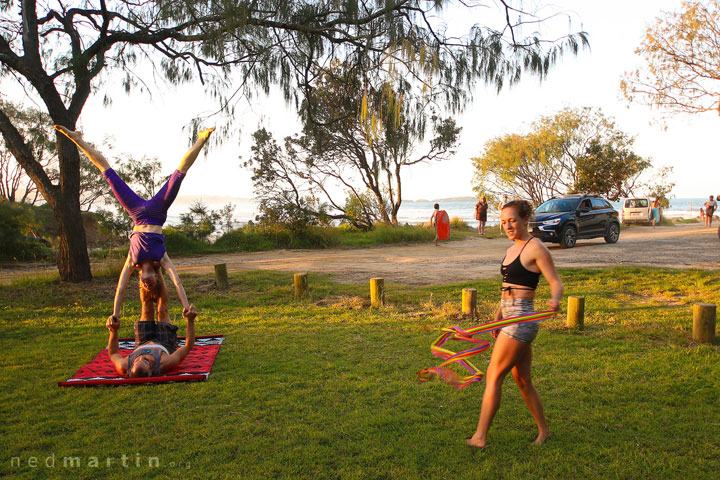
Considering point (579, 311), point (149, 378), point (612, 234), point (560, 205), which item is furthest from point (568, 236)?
point (149, 378)

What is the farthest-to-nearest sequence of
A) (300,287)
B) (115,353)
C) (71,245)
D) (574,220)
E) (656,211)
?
(656,211), (574,220), (71,245), (300,287), (115,353)

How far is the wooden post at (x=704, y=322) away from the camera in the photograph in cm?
566

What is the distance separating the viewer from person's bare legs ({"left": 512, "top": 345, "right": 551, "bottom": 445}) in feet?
10.7

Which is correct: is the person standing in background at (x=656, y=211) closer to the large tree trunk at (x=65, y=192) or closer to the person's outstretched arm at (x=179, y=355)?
the large tree trunk at (x=65, y=192)

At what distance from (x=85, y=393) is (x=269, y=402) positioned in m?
1.77

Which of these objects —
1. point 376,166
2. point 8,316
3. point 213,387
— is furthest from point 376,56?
point 8,316

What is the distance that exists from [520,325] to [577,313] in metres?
3.82

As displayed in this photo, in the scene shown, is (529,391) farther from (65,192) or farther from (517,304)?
(65,192)

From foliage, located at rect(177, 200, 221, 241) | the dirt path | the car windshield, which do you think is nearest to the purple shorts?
the dirt path

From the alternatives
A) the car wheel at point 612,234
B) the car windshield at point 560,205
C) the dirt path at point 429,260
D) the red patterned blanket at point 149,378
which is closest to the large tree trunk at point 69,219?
the dirt path at point 429,260

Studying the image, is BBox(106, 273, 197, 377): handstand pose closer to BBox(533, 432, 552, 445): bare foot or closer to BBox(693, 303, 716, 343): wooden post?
BBox(533, 432, 552, 445): bare foot

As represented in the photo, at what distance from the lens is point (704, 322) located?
18.7 ft

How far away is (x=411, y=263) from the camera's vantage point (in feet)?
45.2

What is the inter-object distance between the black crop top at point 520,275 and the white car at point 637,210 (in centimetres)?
3035
